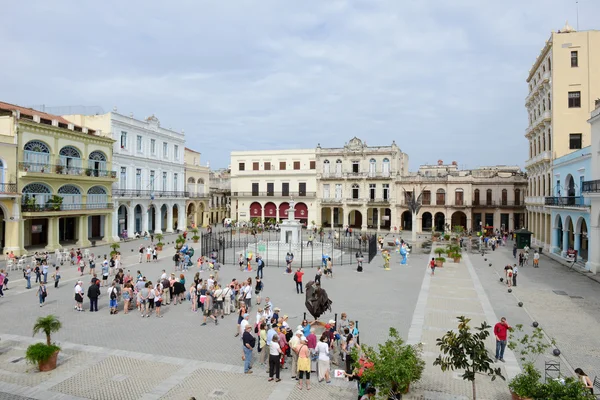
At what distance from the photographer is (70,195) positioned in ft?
113

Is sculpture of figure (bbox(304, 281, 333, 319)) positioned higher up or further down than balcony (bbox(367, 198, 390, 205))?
further down

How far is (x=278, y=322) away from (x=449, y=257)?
21838 mm

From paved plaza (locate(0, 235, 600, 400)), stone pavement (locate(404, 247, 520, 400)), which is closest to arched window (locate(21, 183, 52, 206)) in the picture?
paved plaza (locate(0, 235, 600, 400))

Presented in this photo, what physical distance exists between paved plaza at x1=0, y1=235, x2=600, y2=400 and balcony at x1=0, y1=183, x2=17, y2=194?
8.07 meters

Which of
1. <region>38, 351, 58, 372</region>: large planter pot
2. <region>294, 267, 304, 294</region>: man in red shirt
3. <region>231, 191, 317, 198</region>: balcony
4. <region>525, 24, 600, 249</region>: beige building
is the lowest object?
<region>38, 351, 58, 372</region>: large planter pot

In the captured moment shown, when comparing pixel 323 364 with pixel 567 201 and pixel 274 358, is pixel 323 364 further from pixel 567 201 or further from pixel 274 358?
pixel 567 201

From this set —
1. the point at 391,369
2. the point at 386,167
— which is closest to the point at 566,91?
the point at 386,167

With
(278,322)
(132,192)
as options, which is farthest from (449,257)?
(132,192)

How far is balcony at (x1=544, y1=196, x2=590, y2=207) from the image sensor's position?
26788mm

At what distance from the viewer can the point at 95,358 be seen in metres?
11.6

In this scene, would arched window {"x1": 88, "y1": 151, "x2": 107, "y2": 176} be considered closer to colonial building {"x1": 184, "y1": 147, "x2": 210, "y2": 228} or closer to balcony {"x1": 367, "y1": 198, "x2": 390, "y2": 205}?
colonial building {"x1": 184, "y1": 147, "x2": 210, "y2": 228}

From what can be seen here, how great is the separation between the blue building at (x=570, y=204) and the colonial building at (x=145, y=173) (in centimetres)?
3922

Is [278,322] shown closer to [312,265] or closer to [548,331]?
[548,331]

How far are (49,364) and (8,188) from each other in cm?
2371
